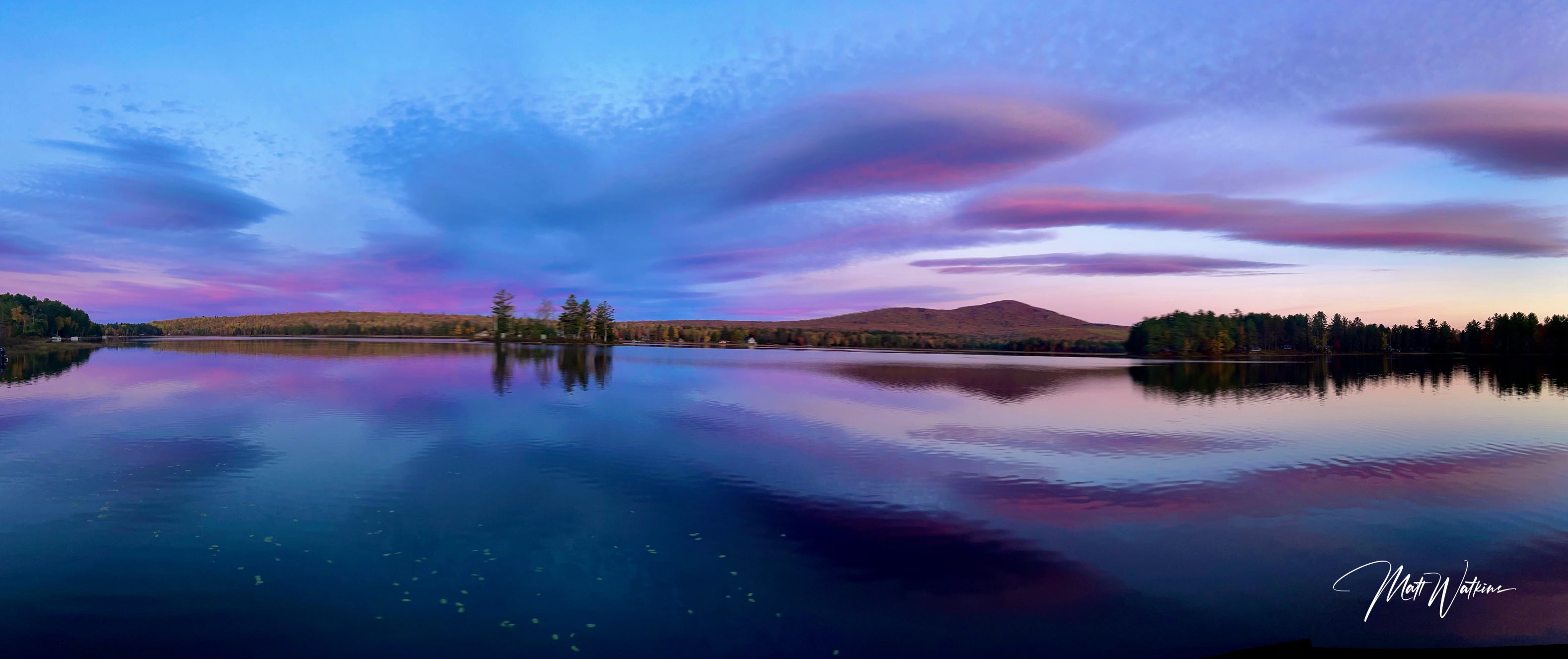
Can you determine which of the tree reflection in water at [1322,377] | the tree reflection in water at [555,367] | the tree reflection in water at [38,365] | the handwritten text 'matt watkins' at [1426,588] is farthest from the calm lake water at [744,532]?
the tree reflection in water at [38,365]

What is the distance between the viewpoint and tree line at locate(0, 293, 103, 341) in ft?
527

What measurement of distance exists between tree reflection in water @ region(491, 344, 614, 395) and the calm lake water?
19847mm

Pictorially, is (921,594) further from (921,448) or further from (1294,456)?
(1294,456)

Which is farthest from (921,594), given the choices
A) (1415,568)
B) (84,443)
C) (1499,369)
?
(1499,369)

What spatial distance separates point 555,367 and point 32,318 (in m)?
193

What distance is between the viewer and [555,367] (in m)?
80.5

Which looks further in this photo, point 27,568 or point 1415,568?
point 1415,568

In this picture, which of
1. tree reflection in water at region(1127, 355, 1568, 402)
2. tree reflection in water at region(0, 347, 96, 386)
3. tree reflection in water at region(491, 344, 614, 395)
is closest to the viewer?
tree reflection in water at region(491, 344, 614, 395)

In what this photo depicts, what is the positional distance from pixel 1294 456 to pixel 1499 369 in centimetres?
12685

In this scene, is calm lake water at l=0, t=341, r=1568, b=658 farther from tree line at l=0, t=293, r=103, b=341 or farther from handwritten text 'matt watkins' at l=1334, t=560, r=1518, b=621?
tree line at l=0, t=293, r=103, b=341

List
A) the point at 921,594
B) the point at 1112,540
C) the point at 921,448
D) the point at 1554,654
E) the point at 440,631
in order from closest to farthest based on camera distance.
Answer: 1. the point at 1554,654
2. the point at 440,631
3. the point at 921,594
4. the point at 1112,540
5. the point at 921,448

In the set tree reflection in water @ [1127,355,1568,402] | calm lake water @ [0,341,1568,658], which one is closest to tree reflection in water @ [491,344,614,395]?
calm lake water @ [0,341,1568,658]

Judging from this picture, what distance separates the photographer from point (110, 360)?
84.6 m

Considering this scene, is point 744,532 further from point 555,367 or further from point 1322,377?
point 1322,377
